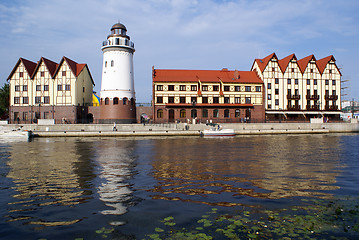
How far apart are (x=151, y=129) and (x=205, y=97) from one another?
56.5 feet

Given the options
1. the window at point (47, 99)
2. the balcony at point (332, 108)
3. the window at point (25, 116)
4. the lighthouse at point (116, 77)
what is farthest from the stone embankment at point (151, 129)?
the balcony at point (332, 108)

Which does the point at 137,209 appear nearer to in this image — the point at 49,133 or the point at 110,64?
the point at 49,133

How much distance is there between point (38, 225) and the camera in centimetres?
741

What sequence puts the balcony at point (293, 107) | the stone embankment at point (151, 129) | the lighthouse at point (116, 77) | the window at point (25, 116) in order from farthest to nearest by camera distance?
1. the balcony at point (293, 107)
2. the window at point (25, 116)
3. the lighthouse at point (116, 77)
4. the stone embankment at point (151, 129)

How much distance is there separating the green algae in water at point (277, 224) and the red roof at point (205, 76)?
4886 cm

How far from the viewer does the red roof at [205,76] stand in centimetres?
5625

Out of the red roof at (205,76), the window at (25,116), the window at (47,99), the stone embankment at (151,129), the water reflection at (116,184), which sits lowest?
the water reflection at (116,184)

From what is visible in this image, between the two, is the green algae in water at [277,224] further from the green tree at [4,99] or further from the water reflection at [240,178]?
the green tree at [4,99]

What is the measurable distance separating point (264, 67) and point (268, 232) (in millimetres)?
57504

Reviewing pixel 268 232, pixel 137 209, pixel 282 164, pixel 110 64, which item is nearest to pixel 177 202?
pixel 137 209

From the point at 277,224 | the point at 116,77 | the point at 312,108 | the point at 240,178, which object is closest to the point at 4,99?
the point at 116,77

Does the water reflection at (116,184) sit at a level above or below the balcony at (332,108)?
below

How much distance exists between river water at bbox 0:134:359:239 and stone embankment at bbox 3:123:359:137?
27.0 meters

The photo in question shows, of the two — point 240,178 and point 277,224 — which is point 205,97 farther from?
point 277,224
